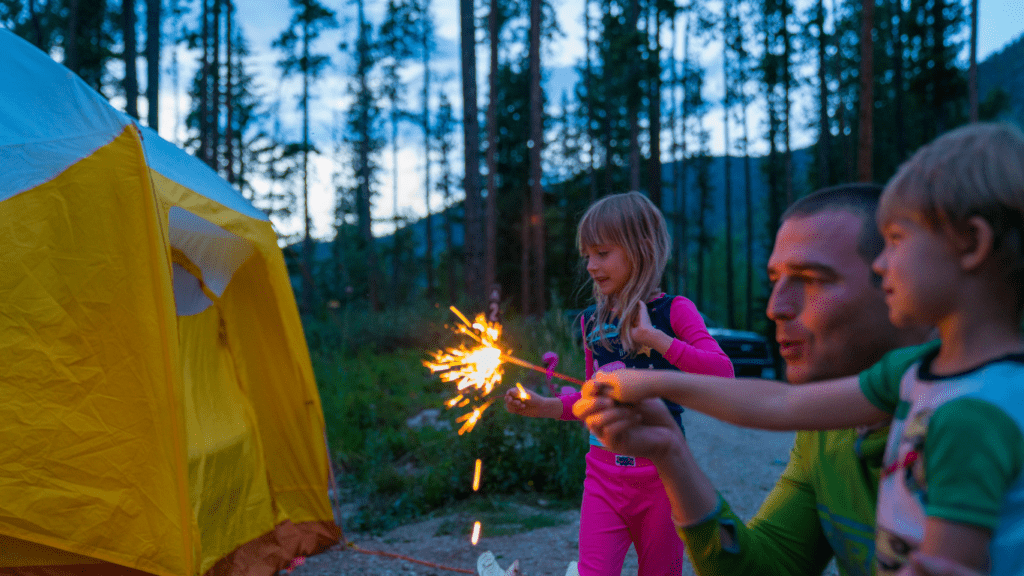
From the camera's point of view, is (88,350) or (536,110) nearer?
(88,350)

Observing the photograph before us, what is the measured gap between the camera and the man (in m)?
1.21

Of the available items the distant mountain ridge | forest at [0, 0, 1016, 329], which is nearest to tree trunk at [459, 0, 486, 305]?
forest at [0, 0, 1016, 329]

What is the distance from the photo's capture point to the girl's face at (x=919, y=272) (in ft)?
2.77

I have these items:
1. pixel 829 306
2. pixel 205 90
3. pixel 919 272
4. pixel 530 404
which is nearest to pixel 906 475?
pixel 919 272

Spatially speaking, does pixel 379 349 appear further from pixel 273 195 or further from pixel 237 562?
pixel 273 195

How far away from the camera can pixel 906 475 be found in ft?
2.95

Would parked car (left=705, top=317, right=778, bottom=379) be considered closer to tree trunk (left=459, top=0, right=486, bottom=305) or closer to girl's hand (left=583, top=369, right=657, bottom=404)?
tree trunk (left=459, top=0, right=486, bottom=305)

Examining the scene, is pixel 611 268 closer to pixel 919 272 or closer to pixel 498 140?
pixel 919 272

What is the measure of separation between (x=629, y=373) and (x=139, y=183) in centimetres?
321

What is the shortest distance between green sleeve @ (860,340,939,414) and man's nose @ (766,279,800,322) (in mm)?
240

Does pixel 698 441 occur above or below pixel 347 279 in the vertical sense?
below

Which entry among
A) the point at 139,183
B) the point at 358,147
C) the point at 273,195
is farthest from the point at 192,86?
the point at 139,183

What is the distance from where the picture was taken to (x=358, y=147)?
34.9m

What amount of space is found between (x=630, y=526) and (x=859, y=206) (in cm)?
154
